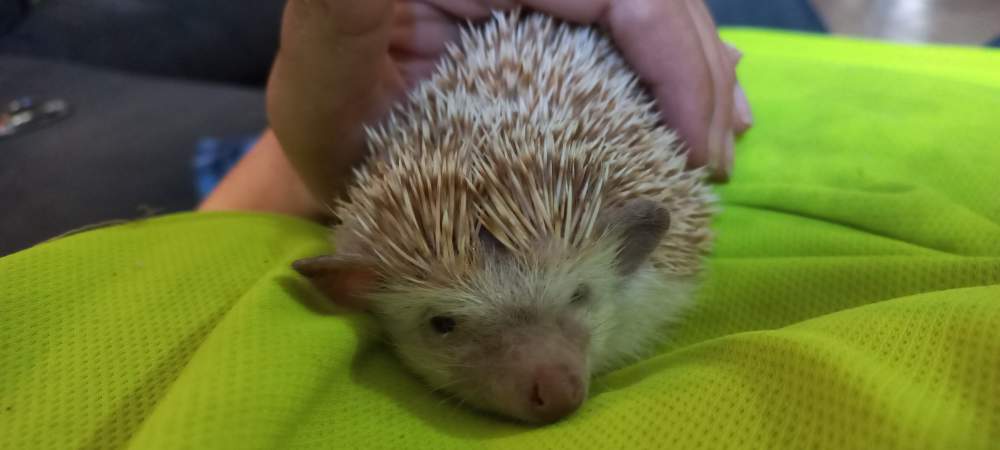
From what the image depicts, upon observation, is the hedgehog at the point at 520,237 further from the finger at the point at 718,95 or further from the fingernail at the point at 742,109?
the fingernail at the point at 742,109

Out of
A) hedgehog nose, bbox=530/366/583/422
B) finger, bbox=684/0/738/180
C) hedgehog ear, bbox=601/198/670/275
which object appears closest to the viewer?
hedgehog nose, bbox=530/366/583/422

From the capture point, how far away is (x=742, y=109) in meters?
1.44

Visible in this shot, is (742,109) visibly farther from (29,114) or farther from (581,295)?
(29,114)

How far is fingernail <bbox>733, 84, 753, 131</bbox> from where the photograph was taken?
1421 millimetres

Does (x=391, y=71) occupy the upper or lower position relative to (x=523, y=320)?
upper

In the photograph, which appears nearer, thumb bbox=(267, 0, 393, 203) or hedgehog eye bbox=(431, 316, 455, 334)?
hedgehog eye bbox=(431, 316, 455, 334)

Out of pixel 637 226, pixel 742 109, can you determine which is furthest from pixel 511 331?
pixel 742 109

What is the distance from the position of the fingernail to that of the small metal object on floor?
1.76m

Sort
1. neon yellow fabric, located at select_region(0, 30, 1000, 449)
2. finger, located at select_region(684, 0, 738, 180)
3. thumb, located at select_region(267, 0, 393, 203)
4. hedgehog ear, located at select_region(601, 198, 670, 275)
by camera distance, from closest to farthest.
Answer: neon yellow fabric, located at select_region(0, 30, 1000, 449)
hedgehog ear, located at select_region(601, 198, 670, 275)
thumb, located at select_region(267, 0, 393, 203)
finger, located at select_region(684, 0, 738, 180)

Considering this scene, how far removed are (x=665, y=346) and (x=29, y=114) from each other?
1.73 metres

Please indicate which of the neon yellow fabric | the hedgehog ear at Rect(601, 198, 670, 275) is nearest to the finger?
the neon yellow fabric

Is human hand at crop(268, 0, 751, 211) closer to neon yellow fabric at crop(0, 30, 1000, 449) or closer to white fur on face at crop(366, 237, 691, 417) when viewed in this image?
neon yellow fabric at crop(0, 30, 1000, 449)

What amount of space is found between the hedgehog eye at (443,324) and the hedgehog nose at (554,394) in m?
0.18

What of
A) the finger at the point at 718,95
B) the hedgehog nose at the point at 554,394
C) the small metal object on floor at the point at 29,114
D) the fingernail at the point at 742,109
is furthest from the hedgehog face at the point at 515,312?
the small metal object on floor at the point at 29,114
